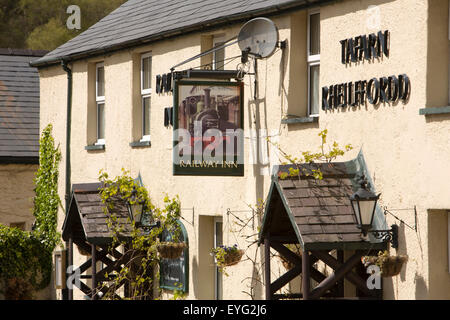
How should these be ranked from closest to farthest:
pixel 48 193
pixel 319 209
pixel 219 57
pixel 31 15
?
pixel 319 209, pixel 219 57, pixel 48 193, pixel 31 15

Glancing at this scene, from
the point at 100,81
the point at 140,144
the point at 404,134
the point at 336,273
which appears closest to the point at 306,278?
the point at 336,273

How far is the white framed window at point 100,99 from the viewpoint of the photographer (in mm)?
19109

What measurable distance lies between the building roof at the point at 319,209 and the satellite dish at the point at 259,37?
7.14 feet

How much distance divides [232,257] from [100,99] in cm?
624

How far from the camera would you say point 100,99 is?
19125mm

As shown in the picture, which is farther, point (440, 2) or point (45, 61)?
point (45, 61)

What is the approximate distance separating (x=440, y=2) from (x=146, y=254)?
752cm

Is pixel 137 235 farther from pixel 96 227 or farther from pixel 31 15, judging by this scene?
pixel 31 15

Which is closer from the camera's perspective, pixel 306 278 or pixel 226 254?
pixel 306 278

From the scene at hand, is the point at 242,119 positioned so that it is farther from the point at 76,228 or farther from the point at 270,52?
the point at 76,228

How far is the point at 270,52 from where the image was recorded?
1340 cm

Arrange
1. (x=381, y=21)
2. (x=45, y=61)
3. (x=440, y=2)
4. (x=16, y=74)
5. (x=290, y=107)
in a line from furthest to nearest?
(x=16, y=74)
(x=45, y=61)
(x=290, y=107)
(x=381, y=21)
(x=440, y=2)

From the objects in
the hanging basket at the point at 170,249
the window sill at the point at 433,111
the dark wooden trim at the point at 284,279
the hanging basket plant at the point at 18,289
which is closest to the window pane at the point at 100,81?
the hanging basket at the point at 170,249
